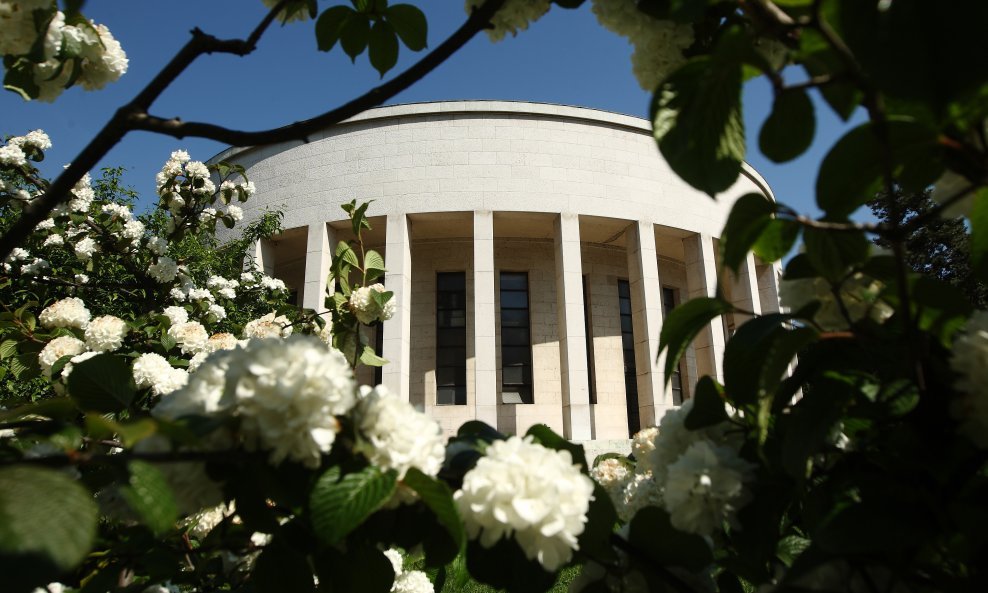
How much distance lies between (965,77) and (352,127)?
50.1ft

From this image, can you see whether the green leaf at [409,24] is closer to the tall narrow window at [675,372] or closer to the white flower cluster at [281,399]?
the white flower cluster at [281,399]

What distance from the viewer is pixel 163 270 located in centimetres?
374

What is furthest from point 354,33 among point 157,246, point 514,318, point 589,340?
point 589,340

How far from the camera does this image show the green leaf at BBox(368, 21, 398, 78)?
52.6 inches

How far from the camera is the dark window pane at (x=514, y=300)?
50.7 feet

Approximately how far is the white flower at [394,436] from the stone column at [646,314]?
13002mm

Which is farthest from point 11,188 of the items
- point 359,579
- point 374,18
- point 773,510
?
point 773,510

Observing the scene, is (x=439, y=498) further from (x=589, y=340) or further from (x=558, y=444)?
(x=589, y=340)

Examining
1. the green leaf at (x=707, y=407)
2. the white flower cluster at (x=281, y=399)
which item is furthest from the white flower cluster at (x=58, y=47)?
the green leaf at (x=707, y=407)

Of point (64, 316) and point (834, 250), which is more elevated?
point (64, 316)

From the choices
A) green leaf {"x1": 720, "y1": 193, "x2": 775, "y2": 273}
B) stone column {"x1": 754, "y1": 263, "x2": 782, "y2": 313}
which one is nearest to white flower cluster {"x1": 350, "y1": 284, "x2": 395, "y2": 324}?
green leaf {"x1": 720, "y1": 193, "x2": 775, "y2": 273}

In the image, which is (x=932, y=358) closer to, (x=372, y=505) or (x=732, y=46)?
(x=732, y=46)

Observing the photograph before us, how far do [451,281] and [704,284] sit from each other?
22.5 feet

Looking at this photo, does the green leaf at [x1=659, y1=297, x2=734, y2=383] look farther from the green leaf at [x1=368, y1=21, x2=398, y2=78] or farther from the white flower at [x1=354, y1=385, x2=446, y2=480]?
the green leaf at [x1=368, y1=21, x2=398, y2=78]
